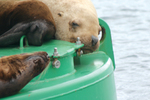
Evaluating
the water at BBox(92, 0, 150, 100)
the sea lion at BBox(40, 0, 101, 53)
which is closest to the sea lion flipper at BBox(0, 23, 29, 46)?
the sea lion at BBox(40, 0, 101, 53)

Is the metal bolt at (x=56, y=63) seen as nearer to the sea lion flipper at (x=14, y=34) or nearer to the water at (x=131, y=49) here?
the sea lion flipper at (x=14, y=34)

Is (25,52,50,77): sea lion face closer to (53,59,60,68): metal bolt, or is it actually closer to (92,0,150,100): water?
(53,59,60,68): metal bolt

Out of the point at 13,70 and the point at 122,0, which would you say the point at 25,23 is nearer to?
the point at 13,70

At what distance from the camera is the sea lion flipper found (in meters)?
2.79

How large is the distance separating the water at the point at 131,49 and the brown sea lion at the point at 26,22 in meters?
2.00

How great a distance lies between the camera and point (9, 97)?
88.6 inches

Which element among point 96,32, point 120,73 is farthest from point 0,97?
point 120,73

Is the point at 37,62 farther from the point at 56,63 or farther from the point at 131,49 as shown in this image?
the point at 131,49

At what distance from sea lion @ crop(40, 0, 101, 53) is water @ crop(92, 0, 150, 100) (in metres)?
1.69

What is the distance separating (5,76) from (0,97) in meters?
0.15

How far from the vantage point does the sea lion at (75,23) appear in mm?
3037

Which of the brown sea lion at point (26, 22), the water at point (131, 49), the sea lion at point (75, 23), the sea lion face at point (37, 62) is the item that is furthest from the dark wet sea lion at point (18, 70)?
the water at point (131, 49)

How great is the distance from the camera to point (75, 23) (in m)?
3.06

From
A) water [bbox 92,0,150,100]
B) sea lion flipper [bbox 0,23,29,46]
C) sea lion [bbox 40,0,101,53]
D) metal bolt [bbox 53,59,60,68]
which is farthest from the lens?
water [bbox 92,0,150,100]
